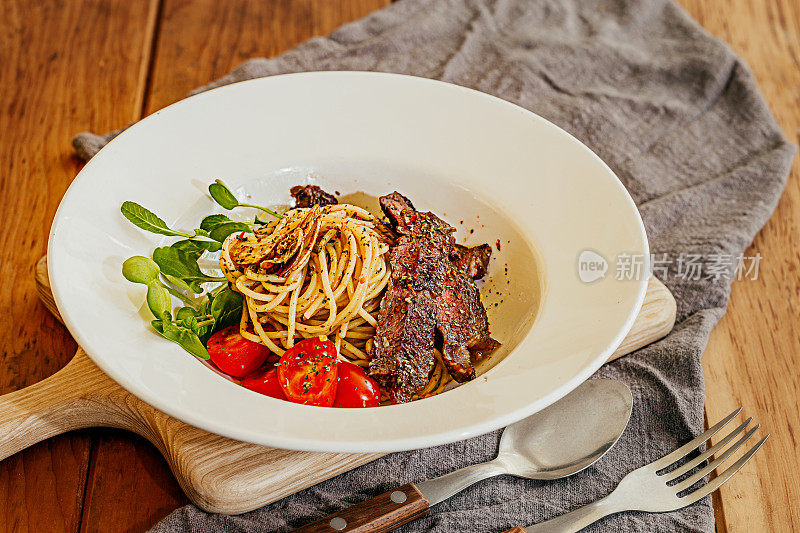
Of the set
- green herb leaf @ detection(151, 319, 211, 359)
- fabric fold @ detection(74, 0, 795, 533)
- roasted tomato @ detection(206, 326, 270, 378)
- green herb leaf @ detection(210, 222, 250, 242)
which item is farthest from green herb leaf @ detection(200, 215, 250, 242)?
fabric fold @ detection(74, 0, 795, 533)

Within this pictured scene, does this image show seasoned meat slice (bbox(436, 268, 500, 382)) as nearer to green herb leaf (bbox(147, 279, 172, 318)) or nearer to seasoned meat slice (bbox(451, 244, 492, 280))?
A: seasoned meat slice (bbox(451, 244, 492, 280))

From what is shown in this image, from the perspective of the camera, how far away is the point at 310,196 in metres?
2.67

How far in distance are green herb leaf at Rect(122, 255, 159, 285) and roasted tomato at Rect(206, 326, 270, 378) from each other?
29 centimetres

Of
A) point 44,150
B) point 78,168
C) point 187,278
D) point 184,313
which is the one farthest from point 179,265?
point 44,150

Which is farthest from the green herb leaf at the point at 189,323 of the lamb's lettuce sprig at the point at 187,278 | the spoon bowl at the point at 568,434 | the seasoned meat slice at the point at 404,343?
the spoon bowl at the point at 568,434

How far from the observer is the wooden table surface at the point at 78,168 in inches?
87.8

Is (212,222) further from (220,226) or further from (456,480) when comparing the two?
(456,480)

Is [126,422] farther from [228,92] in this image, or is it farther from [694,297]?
[694,297]

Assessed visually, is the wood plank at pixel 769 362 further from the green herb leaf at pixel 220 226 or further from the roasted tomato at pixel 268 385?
the green herb leaf at pixel 220 226

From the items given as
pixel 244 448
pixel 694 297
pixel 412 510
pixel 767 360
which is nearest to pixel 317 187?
pixel 244 448

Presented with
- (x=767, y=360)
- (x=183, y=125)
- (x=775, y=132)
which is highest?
(x=775, y=132)

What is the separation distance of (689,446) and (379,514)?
94cm

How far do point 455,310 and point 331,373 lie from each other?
1.43 feet

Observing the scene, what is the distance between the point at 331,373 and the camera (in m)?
2.22
